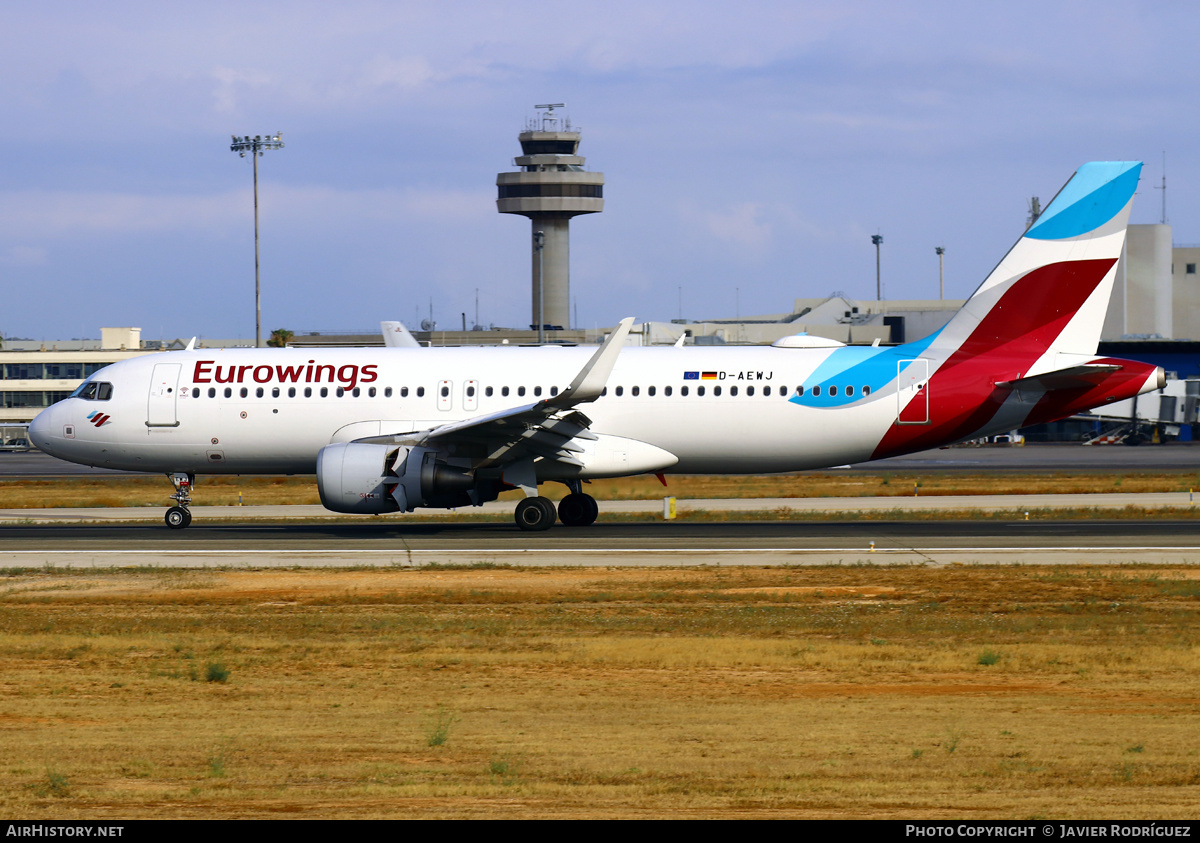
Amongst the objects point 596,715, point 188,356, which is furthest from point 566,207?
point 596,715

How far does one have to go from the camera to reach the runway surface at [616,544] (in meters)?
23.3

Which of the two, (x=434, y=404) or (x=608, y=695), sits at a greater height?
(x=434, y=404)

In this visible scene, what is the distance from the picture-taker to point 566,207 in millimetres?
143625

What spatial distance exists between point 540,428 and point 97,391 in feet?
39.2

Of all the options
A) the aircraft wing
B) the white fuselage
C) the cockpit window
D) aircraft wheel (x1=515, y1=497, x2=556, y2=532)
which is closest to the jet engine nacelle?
the aircraft wing

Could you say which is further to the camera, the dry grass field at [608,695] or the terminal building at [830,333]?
the terminal building at [830,333]

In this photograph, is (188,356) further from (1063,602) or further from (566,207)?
(566,207)

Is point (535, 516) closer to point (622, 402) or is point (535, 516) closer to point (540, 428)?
point (540, 428)

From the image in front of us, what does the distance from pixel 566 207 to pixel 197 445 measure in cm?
11585

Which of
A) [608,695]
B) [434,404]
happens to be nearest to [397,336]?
[434,404]

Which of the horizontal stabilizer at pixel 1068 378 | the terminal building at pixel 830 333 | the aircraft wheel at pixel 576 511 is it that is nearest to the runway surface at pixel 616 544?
the aircraft wheel at pixel 576 511

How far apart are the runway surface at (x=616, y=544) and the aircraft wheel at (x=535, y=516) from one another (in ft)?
1.04

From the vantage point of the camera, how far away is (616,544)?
2578 centimetres

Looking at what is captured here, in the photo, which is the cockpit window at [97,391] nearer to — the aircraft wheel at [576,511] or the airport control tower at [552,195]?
the aircraft wheel at [576,511]
